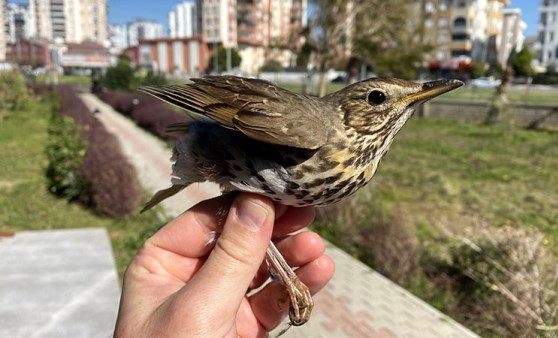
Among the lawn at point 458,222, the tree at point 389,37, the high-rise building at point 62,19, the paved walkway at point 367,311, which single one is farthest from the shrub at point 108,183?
the high-rise building at point 62,19

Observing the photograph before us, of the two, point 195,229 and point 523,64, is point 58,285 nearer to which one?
point 195,229

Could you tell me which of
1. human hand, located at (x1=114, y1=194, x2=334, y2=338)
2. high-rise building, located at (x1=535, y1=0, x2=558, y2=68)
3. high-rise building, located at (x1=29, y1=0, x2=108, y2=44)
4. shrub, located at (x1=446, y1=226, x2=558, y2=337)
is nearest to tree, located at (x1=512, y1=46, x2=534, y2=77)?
high-rise building, located at (x1=535, y1=0, x2=558, y2=68)

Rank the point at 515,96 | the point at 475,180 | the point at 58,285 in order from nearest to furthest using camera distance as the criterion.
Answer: the point at 58,285 → the point at 475,180 → the point at 515,96

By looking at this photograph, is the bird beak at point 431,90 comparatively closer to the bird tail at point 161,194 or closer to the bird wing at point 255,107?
the bird wing at point 255,107

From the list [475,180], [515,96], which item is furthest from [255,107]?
[515,96]

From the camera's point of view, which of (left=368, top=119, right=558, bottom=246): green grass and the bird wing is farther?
(left=368, top=119, right=558, bottom=246): green grass

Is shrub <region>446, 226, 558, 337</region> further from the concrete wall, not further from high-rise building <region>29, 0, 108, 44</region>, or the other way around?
high-rise building <region>29, 0, 108, 44</region>
